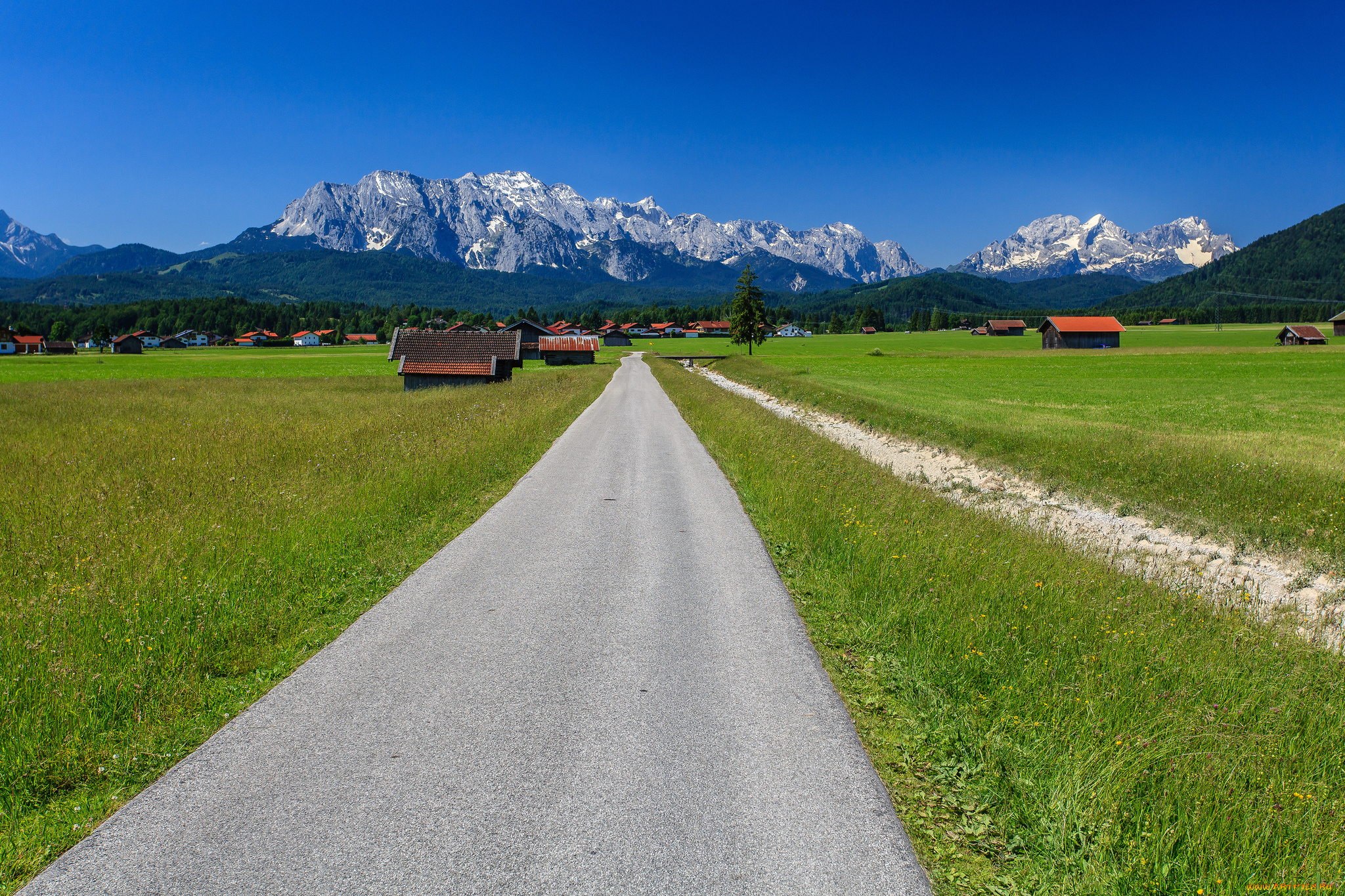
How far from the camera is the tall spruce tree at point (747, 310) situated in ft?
296

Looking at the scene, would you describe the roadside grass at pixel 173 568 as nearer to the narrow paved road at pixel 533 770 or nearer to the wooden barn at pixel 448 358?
the narrow paved road at pixel 533 770

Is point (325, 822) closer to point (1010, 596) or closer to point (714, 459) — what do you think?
point (1010, 596)

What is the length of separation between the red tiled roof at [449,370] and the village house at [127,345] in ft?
398

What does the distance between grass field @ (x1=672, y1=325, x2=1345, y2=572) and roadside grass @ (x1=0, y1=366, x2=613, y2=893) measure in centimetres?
1472

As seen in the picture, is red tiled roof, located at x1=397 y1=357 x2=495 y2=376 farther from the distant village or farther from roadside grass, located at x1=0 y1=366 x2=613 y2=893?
roadside grass, located at x1=0 y1=366 x2=613 y2=893

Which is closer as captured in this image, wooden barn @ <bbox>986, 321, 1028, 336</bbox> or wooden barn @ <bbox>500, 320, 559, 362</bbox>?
wooden barn @ <bbox>500, 320, 559, 362</bbox>

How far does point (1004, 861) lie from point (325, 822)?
3.95m

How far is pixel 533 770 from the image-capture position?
4.41 metres

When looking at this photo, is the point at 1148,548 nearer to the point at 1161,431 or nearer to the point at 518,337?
the point at 1161,431

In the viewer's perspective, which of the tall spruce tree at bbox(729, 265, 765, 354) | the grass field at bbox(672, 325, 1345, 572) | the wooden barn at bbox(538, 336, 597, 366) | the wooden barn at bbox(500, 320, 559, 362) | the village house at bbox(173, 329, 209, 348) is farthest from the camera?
the village house at bbox(173, 329, 209, 348)

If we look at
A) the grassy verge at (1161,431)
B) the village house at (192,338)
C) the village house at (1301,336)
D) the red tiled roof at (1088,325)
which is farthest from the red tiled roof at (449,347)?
the village house at (192,338)

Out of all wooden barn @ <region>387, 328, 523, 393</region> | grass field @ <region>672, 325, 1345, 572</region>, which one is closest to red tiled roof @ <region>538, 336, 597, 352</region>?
grass field @ <region>672, 325, 1345, 572</region>

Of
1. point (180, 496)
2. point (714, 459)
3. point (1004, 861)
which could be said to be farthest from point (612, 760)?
point (714, 459)

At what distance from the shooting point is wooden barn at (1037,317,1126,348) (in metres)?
98.4
